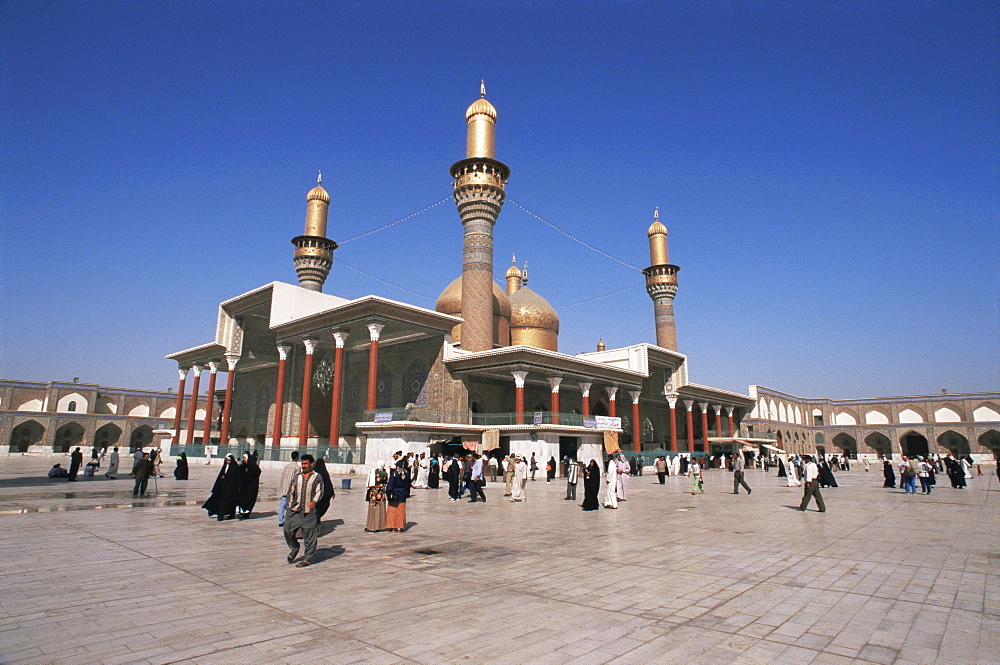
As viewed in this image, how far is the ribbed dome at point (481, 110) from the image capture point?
33.1 metres

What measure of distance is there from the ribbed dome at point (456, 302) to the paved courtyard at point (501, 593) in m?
26.5

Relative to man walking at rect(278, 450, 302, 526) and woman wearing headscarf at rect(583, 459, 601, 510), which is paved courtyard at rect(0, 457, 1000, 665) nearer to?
man walking at rect(278, 450, 302, 526)

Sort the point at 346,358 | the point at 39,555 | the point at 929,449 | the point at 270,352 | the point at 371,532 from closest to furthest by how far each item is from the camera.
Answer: the point at 39,555
the point at 371,532
the point at 346,358
the point at 270,352
the point at 929,449

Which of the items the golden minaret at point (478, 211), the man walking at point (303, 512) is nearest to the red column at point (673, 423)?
the golden minaret at point (478, 211)

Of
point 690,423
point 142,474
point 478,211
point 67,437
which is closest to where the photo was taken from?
point 142,474

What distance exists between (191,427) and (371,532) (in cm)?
3108

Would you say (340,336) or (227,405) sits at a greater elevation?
(340,336)

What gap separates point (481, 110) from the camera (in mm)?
33125

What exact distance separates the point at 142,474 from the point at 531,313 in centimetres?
2730

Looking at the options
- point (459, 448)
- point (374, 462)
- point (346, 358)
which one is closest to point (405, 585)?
point (374, 462)

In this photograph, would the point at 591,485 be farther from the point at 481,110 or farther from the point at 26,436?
the point at 26,436

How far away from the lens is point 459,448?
88.3 feet

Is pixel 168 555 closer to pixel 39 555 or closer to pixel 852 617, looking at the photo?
pixel 39 555

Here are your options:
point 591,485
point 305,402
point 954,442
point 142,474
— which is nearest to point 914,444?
point 954,442
